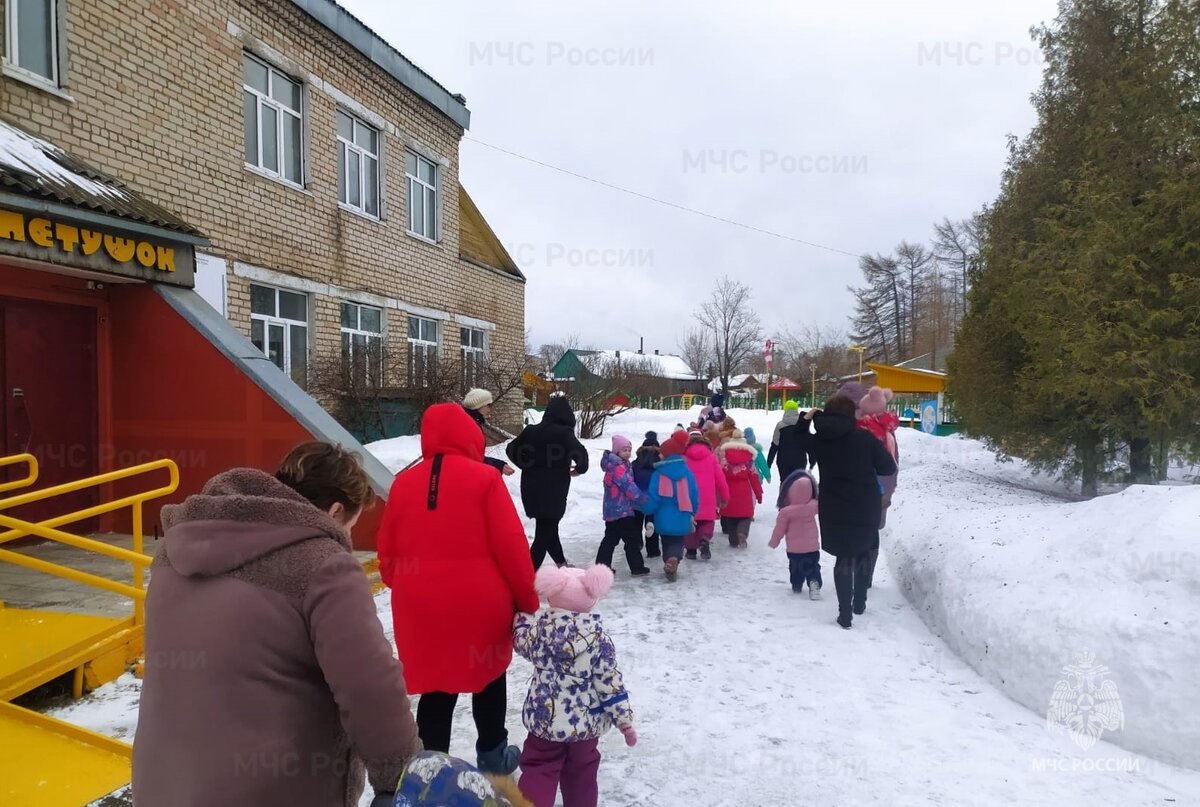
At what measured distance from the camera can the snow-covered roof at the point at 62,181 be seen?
5355 millimetres

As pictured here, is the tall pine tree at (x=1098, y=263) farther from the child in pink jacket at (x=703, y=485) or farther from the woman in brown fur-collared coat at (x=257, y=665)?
the woman in brown fur-collared coat at (x=257, y=665)

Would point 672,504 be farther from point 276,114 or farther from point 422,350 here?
point 276,114

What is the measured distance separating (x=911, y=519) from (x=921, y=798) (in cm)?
530

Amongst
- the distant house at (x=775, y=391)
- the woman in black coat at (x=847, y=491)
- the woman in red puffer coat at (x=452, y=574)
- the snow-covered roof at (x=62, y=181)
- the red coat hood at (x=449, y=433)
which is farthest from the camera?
the distant house at (x=775, y=391)

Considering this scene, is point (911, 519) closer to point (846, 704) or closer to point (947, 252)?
point (846, 704)

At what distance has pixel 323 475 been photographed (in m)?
1.85

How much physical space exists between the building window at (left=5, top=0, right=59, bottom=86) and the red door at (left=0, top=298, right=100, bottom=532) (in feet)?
8.00

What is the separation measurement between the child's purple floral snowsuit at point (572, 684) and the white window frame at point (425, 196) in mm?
11924

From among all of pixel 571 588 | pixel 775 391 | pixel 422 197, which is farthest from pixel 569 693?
pixel 775 391

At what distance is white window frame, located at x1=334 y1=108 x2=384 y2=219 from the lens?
38.7ft

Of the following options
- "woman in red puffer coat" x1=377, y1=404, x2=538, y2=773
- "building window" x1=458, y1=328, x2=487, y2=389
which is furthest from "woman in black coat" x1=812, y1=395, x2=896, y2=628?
"building window" x1=458, y1=328, x2=487, y2=389

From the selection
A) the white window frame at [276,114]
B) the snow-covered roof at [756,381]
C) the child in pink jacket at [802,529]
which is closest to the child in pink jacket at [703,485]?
the child in pink jacket at [802,529]

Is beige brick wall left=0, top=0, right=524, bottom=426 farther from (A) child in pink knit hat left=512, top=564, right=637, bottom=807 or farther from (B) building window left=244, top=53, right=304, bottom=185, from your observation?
(A) child in pink knit hat left=512, top=564, right=637, bottom=807

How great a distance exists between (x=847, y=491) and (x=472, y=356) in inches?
382
